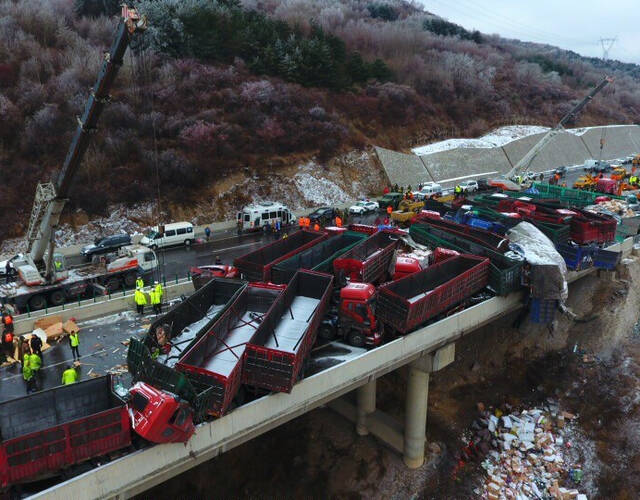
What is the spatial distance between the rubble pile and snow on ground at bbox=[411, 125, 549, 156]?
3743 cm

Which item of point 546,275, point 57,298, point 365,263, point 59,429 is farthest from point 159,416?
point 546,275

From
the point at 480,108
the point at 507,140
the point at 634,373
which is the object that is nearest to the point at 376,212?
the point at 634,373

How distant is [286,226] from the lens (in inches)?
1404

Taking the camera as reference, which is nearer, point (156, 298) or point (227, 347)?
point (227, 347)

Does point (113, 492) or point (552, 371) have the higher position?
point (113, 492)

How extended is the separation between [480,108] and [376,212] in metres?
38.0

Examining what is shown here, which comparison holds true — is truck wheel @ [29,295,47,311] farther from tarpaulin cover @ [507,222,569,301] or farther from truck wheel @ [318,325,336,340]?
tarpaulin cover @ [507,222,569,301]

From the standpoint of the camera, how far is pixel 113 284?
22.6 meters

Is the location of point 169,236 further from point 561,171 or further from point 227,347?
point 561,171

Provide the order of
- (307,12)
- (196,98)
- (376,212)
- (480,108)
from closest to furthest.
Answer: (376,212) < (196,98) < (480,108) < (307,12)

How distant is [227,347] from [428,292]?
7.79 metres

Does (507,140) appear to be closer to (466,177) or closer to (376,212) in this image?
(466,177)

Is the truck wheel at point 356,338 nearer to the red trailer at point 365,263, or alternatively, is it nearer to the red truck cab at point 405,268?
the red trailer at point 365,263

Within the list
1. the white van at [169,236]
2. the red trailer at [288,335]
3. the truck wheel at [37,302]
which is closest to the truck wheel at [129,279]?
the truck wheel at [37,302]
